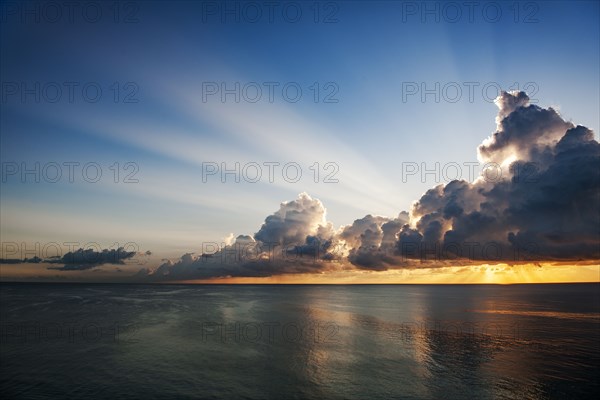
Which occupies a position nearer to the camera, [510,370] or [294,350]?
[510,370]

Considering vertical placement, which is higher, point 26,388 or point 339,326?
point 26,388

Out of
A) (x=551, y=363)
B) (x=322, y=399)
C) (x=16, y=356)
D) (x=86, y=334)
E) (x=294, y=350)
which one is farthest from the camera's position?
(x=86, y=334)

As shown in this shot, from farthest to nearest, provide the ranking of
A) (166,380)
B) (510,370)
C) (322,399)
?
(510,370)
(166,380)
(322,399)

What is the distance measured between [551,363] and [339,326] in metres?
47.5

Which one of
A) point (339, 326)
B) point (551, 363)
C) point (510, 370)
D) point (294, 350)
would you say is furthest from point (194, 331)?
point (551, 363)

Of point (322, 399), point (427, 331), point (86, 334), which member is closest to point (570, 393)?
point (322, 399)

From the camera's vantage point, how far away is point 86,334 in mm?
70500

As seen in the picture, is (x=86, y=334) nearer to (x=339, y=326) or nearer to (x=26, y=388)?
(x=26, y=388)

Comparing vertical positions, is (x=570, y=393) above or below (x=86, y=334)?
above

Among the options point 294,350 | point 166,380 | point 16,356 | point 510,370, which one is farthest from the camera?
point 294,350

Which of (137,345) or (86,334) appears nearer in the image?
(137,345)

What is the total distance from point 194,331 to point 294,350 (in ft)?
98.0

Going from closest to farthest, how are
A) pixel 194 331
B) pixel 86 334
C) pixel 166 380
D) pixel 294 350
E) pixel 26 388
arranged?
pixel 26 388, pixel 166 380, pixel 294 350, pixel 86 334, pixel 194 331

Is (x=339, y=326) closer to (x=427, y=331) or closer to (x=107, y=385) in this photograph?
(x=427, y=331)
